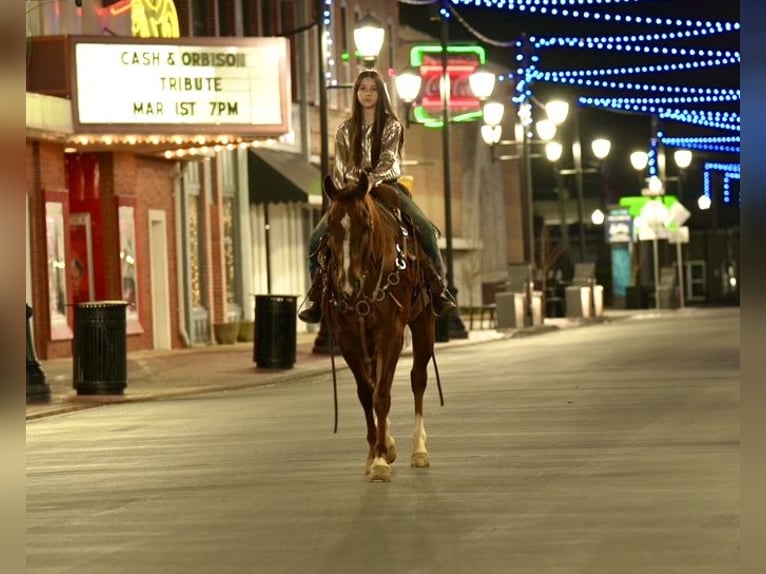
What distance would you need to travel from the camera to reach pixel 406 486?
12.7m

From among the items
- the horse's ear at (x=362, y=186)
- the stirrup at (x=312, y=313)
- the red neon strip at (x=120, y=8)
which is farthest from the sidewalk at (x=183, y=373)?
the horse's ear at (x=362, y=186)

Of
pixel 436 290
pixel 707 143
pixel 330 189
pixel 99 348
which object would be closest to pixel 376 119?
pixel 330 189

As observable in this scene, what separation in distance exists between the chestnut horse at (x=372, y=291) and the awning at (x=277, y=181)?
31859mm

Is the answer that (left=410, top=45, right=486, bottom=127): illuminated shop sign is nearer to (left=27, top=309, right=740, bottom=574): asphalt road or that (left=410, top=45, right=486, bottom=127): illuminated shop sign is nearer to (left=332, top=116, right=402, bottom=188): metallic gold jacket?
(left=27, top=309, right=740, bottom=574): asphalt road

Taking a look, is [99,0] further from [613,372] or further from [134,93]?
[613,372]

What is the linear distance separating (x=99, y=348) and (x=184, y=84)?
35.8 ft

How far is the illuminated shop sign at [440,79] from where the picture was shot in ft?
201

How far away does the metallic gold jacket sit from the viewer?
44.7 feet

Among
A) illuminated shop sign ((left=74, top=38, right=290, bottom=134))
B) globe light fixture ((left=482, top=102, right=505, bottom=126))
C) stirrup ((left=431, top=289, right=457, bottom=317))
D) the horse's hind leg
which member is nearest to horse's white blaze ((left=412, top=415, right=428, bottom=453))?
the horse's hind leg

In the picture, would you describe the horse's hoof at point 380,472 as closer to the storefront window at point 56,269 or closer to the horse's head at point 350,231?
the horse's head at point 350,231

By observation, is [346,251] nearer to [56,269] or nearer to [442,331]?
[56,269]

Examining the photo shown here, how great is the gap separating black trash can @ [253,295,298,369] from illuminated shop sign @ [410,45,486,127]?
30.4 metres

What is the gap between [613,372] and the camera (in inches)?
1019

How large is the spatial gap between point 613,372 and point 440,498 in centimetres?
1417
